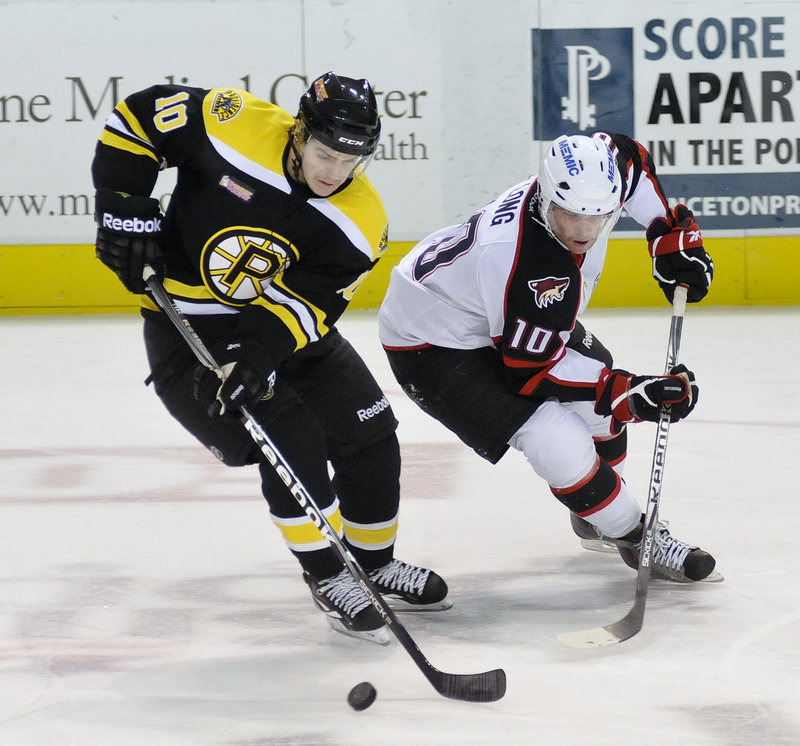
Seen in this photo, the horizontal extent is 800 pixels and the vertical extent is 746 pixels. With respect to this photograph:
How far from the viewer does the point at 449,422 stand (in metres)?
2.41

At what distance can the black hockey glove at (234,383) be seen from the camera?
194 cm

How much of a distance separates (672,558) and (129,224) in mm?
1215

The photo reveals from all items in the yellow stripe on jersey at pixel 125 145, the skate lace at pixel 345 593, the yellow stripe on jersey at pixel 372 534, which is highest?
the yellow stripe on jersey at pixel 125 145

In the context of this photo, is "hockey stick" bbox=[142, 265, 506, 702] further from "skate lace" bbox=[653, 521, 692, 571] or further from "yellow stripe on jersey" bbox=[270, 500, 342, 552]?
"skate lace" bbox=[653, 521, 692, 571]

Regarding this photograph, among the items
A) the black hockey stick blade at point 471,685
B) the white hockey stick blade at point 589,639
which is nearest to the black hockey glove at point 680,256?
the white hockey stick blade at point 589,639

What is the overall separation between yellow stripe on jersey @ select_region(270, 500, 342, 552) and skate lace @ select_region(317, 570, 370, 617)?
0.07 meters

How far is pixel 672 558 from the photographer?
2354mm

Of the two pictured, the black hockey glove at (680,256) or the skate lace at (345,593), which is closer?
the skate lace at (345,593)

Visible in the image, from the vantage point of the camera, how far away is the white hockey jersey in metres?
2.16

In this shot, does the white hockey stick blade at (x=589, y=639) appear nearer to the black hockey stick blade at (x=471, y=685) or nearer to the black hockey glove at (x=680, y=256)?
the black hockey stick blade at (x=471, y=685)

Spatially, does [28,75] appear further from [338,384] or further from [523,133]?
[338,384]

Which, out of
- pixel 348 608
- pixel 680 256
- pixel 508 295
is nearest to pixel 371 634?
pixel 348 608

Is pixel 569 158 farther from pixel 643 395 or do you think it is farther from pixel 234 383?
pixel 234 383

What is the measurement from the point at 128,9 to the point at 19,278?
1548mm
